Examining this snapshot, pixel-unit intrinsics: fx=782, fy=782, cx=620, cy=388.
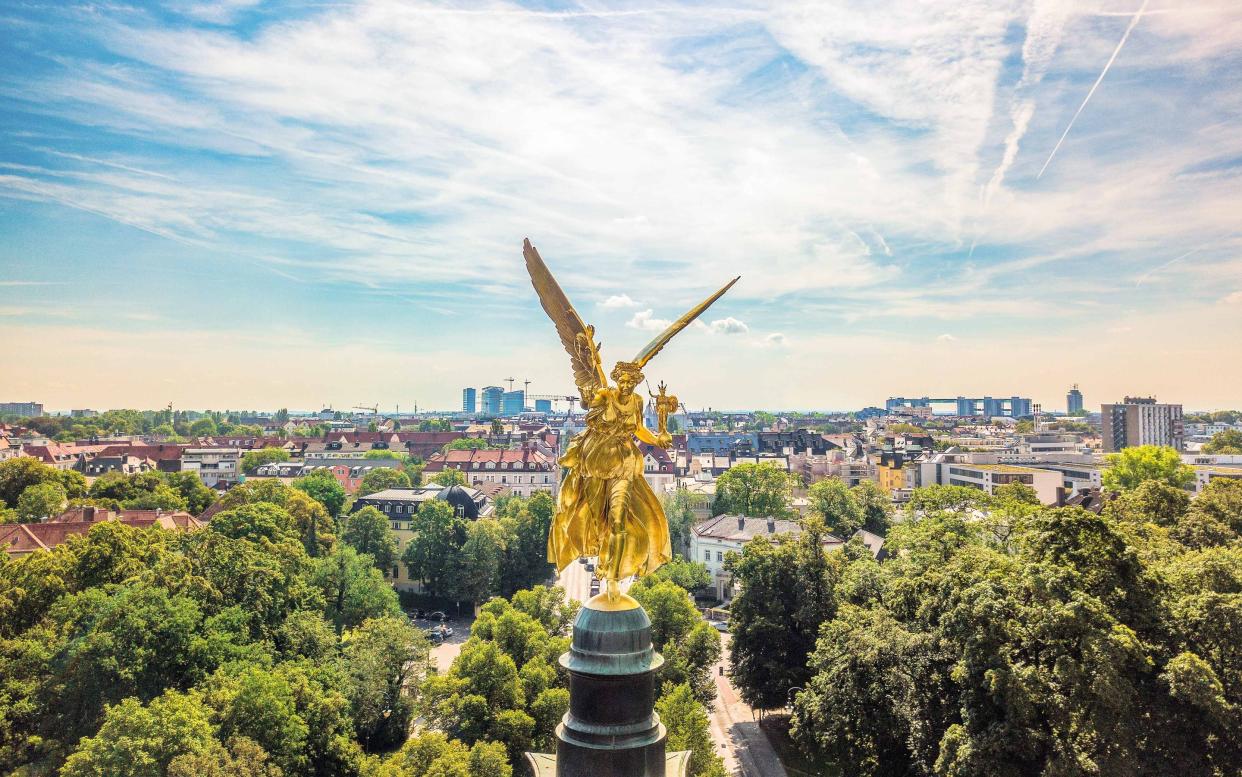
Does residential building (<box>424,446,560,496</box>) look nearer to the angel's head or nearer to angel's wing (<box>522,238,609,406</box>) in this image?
angel's wing (<box>522,238,609,406</box>)

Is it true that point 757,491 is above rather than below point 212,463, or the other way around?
above

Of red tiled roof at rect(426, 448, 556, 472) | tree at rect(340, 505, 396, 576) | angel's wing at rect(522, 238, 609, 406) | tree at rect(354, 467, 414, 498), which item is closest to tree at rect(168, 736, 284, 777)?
angel's wing at rect(522, 238, 609, 406)

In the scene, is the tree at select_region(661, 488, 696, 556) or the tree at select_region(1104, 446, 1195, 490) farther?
the tree at select_region(661, 488, 696, 556)

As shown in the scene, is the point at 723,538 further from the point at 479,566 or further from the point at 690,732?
the point at 690,732

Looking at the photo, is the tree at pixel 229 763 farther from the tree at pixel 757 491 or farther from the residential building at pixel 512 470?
the residential building at pixel 512 470

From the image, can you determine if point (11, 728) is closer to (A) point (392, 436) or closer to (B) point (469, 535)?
(B) point (469, 535)

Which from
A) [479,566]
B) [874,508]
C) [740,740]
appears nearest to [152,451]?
[479,566]
